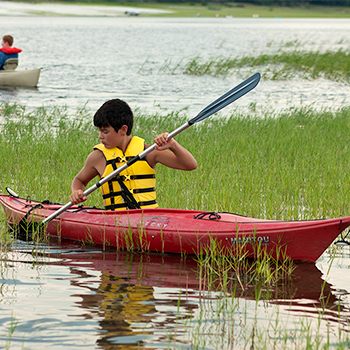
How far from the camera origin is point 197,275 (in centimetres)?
416

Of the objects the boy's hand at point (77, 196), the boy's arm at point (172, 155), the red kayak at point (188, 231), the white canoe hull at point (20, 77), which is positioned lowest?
the red kayak at point (188, 231)

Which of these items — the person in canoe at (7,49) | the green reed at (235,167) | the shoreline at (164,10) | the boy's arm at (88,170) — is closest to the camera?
the boy's arm at (88,170)

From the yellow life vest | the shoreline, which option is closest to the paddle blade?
the yellow life vest

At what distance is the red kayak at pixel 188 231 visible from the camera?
422 cm

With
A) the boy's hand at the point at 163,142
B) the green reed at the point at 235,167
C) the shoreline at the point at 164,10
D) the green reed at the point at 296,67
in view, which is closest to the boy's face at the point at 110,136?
the boy's hand at the point at 163,142

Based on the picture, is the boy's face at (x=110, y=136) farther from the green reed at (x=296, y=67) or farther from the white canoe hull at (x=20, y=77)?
the green reed at (x=296, y=67)

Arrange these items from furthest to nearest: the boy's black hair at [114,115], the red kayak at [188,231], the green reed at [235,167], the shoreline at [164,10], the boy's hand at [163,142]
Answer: the shoreline at [164,10]
the green reed at [235,167]
the boy's black hair at [114,115]
the boy's hand at [163,142]
the red kayak at [188,231]

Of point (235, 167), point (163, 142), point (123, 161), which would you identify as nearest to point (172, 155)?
point (163, 142)

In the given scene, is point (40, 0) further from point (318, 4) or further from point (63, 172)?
point (63, 172)

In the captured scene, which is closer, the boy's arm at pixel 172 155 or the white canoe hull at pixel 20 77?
the boy's arm at pixel 172 155

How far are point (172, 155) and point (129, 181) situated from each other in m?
0.46

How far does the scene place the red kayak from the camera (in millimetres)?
4219

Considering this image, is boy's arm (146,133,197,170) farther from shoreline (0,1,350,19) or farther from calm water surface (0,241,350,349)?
shoreline (0,1,350,19)

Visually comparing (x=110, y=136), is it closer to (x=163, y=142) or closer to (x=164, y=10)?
(x=163, y=142)
